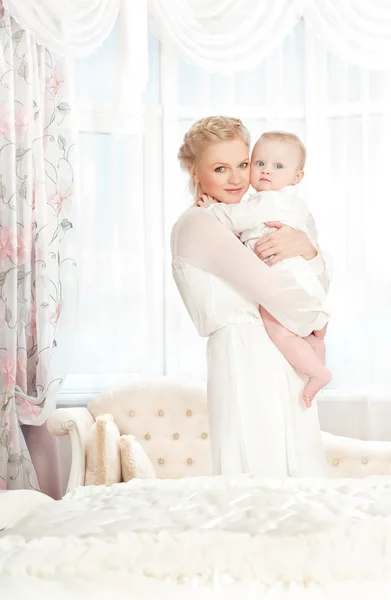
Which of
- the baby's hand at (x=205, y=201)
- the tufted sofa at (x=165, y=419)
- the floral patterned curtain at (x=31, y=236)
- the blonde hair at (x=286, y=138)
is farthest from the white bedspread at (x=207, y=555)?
the floral patterned curtain at (x=31, y=236)

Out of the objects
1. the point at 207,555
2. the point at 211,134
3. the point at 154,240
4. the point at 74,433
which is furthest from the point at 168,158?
the point at 207,555

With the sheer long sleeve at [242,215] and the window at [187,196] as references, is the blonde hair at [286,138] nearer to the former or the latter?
the sheer long sleeve at [242,215]

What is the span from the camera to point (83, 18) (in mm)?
3658

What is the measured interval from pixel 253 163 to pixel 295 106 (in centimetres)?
194

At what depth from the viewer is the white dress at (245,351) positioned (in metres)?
1.83

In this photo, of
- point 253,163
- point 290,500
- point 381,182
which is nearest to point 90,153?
point 381,182

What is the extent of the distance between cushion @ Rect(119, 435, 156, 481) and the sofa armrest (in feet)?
0.57

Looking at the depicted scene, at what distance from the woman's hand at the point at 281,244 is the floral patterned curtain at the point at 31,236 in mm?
1975

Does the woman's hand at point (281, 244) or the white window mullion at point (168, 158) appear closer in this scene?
the woman's hand at point (281, 244)

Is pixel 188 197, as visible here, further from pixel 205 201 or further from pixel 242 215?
pixel 242 215

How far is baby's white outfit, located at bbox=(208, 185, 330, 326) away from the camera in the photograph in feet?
6.39

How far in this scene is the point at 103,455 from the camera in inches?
132

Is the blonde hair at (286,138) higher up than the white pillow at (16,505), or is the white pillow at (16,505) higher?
the blonde hair at (286,138)

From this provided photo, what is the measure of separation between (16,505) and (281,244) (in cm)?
103
